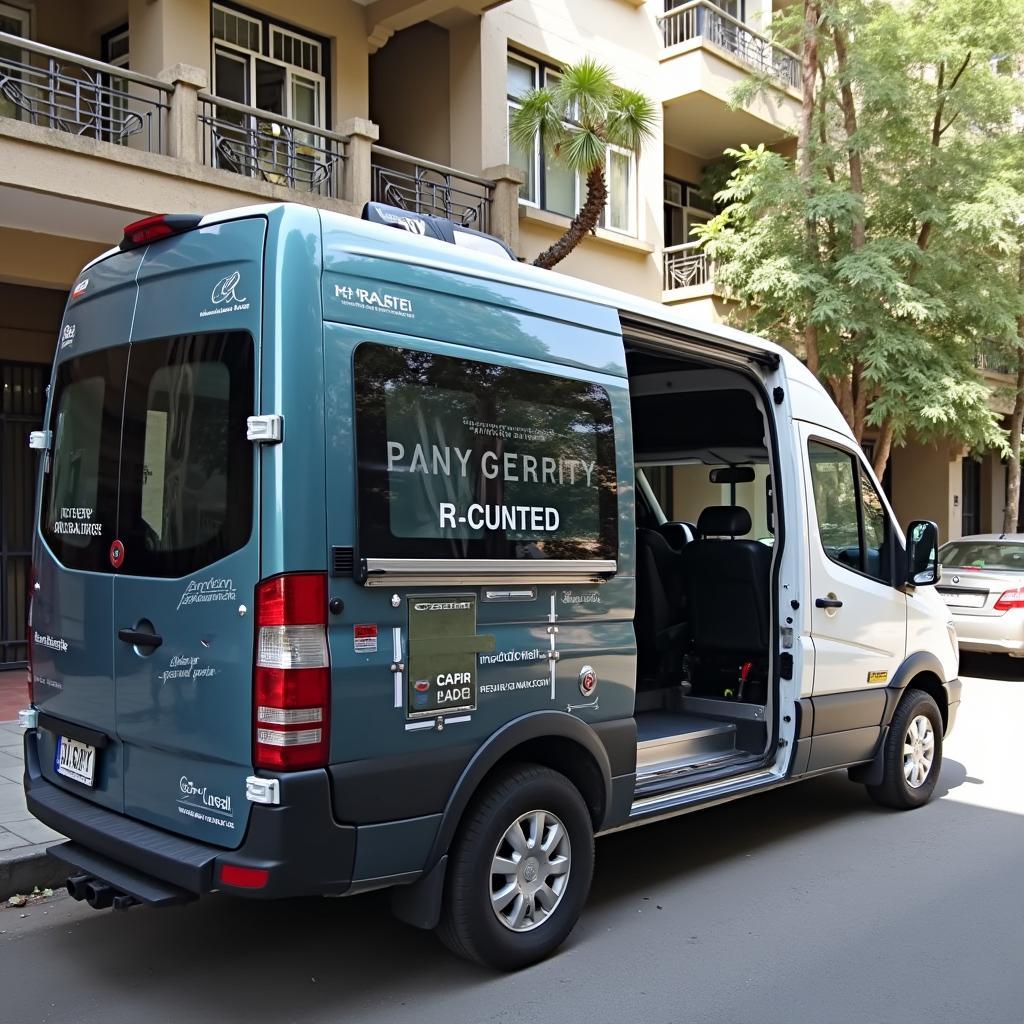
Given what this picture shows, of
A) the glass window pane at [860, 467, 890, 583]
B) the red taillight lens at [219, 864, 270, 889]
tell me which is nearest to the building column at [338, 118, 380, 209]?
the glass window pane at [860, 467, 890, 583]

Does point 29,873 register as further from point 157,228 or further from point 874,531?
point 874,531

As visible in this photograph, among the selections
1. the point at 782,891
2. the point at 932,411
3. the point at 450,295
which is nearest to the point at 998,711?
the point at 932,411

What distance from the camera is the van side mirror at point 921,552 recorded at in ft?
20.9

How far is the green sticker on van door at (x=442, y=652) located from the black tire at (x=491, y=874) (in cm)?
41

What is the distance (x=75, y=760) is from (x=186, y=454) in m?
1.37

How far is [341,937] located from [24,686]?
6722 mm

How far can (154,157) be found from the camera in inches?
369

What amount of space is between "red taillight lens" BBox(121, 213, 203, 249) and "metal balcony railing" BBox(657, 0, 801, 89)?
1337 centimetres

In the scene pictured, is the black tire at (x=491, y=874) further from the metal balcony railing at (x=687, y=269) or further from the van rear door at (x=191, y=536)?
the metal balcony railing at (x=687, y=269)

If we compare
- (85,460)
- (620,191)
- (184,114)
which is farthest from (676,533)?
(620,191)

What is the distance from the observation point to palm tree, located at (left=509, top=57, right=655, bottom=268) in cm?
1083

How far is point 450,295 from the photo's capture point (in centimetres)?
405

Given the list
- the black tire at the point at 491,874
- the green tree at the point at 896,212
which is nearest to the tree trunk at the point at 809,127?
the green tree at the point at 896,212

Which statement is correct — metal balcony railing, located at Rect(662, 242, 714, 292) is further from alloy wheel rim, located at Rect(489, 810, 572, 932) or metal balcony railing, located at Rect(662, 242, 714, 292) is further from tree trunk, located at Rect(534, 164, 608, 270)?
alloy wheel rim, located at Rect(489, 810, 572, 932)
